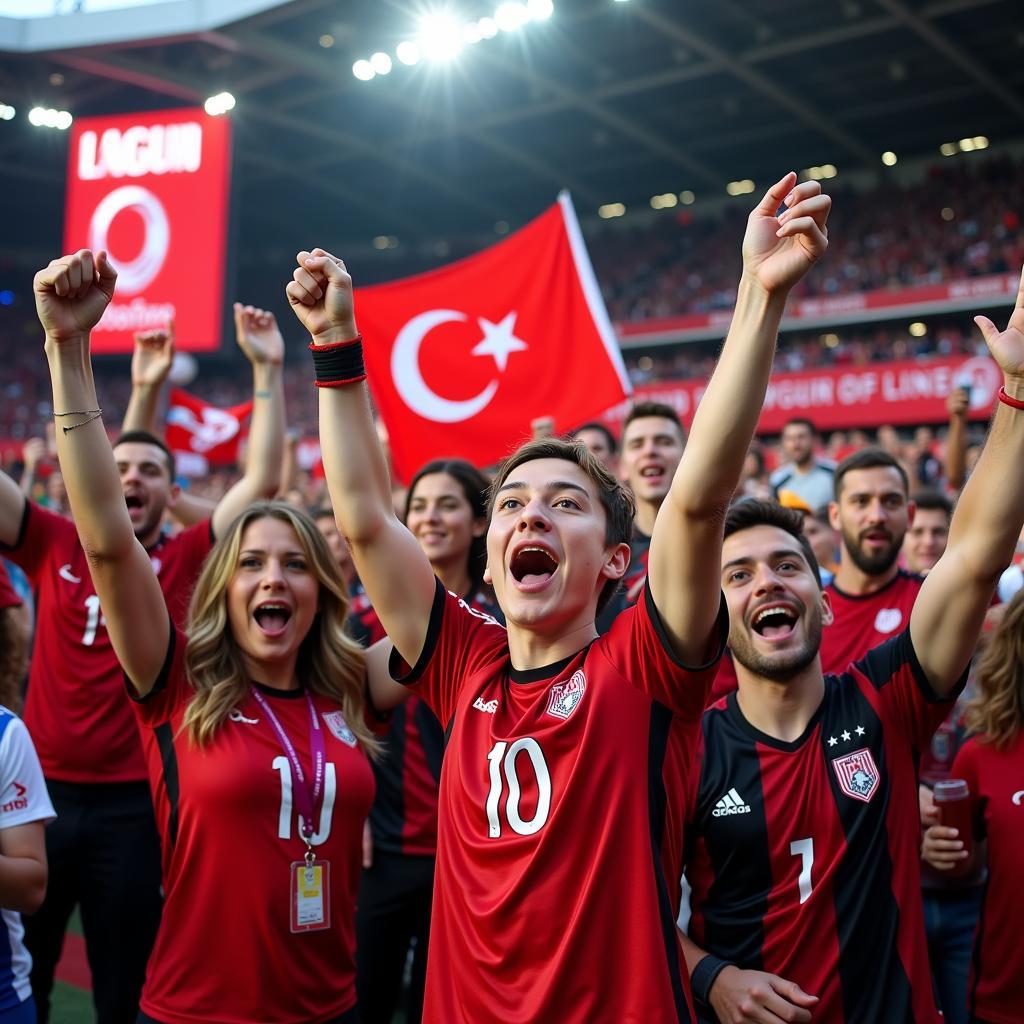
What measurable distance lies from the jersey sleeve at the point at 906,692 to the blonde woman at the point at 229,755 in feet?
4.17

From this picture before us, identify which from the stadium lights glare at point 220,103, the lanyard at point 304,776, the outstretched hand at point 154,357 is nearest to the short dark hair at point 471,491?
the outstretched hand at point 154,357

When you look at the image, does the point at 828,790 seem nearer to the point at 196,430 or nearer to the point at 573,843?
the point at 573,843

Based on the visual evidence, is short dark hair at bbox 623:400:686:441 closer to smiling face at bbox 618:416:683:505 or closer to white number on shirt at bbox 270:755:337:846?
smiling face at bbox 618:416:683:505

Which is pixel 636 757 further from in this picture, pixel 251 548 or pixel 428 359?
pixel 428 359

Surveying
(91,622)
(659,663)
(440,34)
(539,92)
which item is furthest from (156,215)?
(659,663)

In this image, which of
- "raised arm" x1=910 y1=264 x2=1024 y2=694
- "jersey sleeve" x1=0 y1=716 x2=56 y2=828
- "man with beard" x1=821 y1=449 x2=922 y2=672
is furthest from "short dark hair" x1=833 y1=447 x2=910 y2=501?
"jersey sleeve" x1=0 y1=716 x2=56 y2=828

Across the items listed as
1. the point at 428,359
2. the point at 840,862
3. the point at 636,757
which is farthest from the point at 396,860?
the point at 428,359

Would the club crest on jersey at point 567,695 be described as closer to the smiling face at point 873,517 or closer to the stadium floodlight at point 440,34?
the smiling face at point 873,517

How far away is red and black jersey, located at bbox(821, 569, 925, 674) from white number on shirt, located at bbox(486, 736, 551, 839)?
1.95m

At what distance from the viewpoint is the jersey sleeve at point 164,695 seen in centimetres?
273

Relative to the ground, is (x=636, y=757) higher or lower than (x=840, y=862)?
higher

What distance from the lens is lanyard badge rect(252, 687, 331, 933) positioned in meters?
2.62

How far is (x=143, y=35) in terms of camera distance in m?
19.6

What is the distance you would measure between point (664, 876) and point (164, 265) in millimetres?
Answer: 14567
